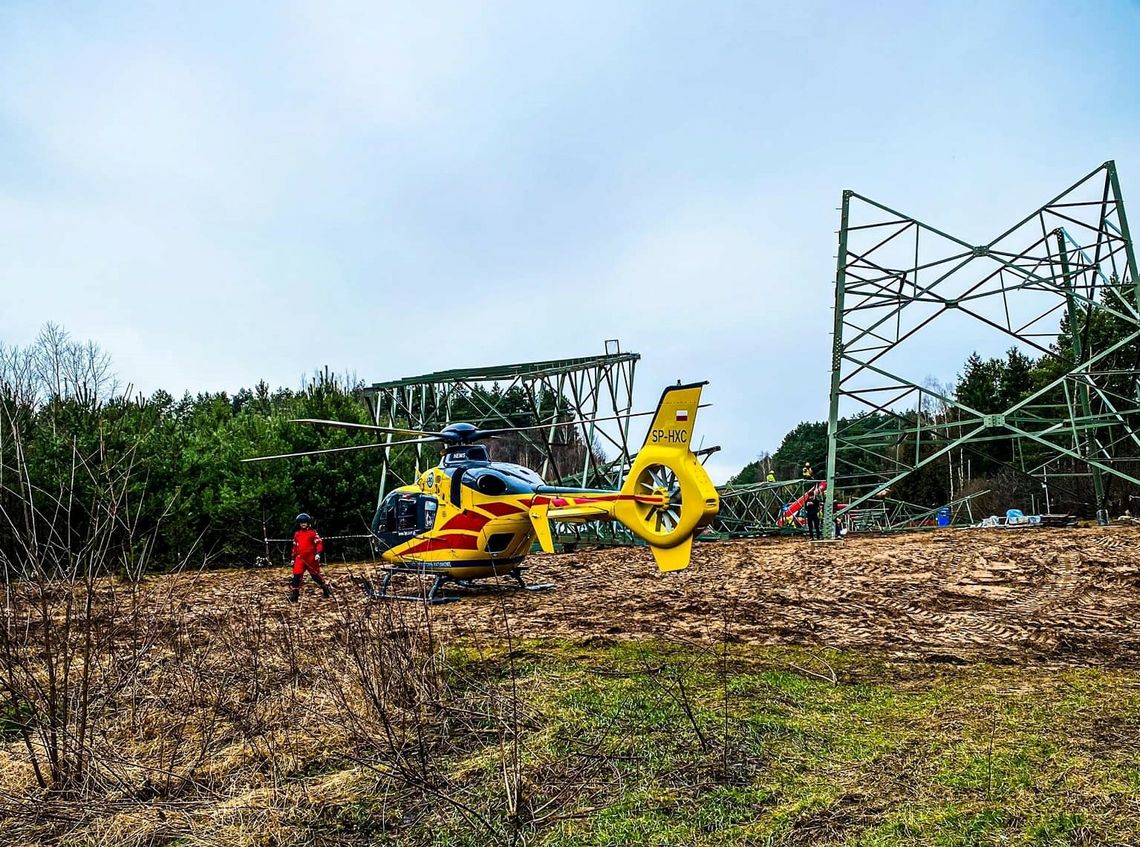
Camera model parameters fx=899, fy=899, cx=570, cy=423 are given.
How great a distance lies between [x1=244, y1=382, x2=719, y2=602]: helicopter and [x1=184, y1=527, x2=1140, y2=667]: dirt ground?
843mm

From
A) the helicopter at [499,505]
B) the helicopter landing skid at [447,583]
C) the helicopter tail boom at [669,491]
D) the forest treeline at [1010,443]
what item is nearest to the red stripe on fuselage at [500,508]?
the helicopter at [499,505]

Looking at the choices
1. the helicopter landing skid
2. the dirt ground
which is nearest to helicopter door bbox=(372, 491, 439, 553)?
the helicopter landing skid

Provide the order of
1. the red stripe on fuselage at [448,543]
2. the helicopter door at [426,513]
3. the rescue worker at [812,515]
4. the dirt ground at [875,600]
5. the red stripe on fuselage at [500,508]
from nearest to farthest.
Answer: the dirt ground at [875,600]
the red stripe on fuselage at [500,508]
the red stripe on fuselage at [448,543]
the helicopter door at [426,513]
the rescue worker at [812,515]

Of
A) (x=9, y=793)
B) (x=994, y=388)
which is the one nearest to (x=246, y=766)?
(x=9, y=793)

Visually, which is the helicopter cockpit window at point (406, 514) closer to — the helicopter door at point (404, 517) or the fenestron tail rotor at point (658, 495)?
the helicopter door at point (404, 517)

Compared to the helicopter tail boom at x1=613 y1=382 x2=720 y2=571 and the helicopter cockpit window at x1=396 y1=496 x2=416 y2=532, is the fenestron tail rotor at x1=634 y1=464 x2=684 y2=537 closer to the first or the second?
the helicopter tail boom at x1=613 y1=382 x2=720 y2=571

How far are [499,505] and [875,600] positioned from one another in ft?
19.0

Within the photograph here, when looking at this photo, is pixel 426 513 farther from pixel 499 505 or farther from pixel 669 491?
pixel 669 491

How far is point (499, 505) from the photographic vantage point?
47.0 feet

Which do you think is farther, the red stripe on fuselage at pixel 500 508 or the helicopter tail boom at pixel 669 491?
the red stripe on fuselage at pixel 500 508

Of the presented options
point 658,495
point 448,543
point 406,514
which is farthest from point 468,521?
point 658,495

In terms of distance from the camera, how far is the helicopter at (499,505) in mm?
11578

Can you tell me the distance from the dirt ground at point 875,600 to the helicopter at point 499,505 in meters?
0.84

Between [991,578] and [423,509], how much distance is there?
888cm
